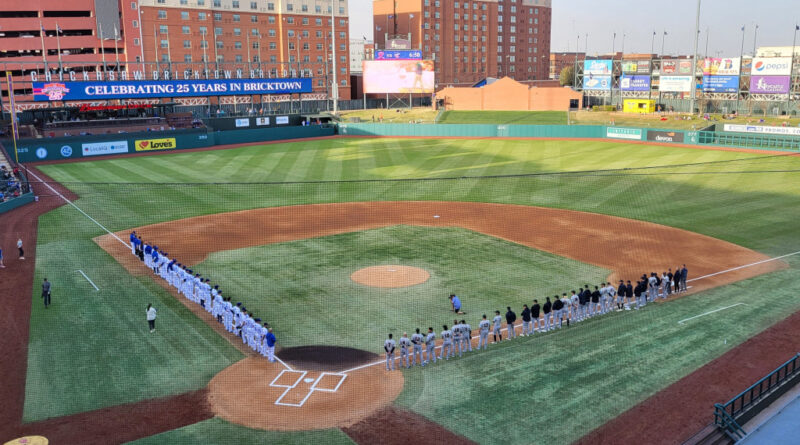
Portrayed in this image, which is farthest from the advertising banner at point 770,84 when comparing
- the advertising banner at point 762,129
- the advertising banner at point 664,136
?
the advertising banner at point 664,136

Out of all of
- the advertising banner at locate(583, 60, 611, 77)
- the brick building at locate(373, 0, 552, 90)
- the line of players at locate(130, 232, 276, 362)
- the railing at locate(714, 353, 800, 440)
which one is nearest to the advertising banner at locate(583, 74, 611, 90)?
the advertising banner at locate(583, 60, 611, 77)

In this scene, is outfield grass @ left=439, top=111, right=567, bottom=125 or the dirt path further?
outfield grass @ left=439, top=111, right=567, bottom=125

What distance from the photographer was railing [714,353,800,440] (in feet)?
39.1

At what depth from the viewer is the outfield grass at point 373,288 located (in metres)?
18.3

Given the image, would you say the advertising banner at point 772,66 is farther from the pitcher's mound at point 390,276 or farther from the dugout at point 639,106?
the pitcher's mound at point 390,276

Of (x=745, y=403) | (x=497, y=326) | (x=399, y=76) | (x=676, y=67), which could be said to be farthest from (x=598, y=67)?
(x=745, y=403)

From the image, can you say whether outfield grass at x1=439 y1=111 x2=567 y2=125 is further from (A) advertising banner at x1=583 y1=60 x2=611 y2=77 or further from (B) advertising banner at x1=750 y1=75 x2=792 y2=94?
(B) advertising banner at x1=750 y1=75 x2=792 y2=94

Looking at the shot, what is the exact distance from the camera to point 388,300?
20.0 meters

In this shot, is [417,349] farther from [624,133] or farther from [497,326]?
[624,133]

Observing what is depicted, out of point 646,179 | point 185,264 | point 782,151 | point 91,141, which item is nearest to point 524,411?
point 185,264

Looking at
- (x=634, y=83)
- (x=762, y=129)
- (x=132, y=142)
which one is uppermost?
(x=634, y=83)

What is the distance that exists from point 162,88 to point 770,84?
61.6 metres

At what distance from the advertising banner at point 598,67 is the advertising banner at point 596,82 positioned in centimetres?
50

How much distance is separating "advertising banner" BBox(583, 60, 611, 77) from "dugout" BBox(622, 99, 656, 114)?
6.03 m
